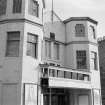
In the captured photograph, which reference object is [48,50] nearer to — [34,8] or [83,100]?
[34,8]

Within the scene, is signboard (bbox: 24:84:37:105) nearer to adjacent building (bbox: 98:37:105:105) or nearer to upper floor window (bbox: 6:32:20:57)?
upper floor window (bbox: 6:32:20:57)

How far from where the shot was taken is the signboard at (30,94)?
1476 cm

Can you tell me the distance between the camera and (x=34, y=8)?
57.5 ft

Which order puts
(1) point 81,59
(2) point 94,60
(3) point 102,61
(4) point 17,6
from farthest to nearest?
1. (3) point 102,61
2. (2) point 94,60
3. (1) point 81,59
4. (4) point 17,6

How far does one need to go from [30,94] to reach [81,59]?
8.98 m

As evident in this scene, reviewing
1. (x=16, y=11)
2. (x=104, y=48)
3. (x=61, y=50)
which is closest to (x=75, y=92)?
(x=61, y=50)

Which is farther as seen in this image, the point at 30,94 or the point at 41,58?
the point at 41,58


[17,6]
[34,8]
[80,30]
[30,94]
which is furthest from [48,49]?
[30,94]

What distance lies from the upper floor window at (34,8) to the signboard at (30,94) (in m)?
6.52

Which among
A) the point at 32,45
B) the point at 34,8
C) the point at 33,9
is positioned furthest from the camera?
the point at 34,8

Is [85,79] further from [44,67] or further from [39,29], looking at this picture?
[39,29]

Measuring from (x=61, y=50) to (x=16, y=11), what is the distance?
7.84 m

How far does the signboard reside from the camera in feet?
48.4

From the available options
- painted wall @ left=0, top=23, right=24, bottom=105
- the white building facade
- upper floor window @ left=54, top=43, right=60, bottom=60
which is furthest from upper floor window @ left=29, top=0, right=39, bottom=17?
upper floor window @ left=54, top=43, right=60, bottom=60
